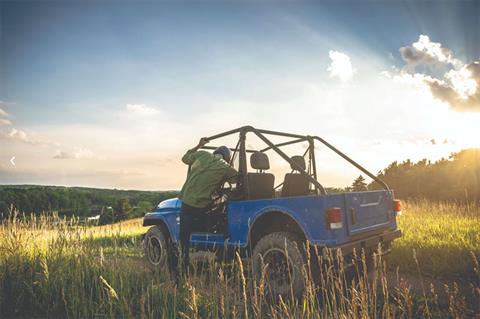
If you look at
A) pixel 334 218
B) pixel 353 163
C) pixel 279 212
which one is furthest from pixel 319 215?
pixel 353 163

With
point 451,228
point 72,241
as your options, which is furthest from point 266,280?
point 451,228

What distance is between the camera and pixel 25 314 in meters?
3.79

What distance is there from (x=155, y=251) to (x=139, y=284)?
1.92m

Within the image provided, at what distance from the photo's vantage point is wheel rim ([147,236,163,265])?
605 cm

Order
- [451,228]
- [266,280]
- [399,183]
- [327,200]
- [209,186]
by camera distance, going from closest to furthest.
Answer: [327,200]
[266,280]
[209,186]
[451,228]
[399,183]

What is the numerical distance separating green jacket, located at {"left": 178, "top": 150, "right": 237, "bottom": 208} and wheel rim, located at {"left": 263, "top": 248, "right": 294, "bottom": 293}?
1.31m

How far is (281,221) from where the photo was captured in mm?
4531

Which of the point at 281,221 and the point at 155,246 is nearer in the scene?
the point at 281,221

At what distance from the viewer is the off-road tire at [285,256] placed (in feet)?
12.7

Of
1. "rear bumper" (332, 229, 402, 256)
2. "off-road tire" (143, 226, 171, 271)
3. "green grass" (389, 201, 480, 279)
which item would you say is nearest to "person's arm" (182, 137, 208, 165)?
"off-road tire" (143, 226, 171, 271)

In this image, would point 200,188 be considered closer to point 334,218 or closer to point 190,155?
point 190,155

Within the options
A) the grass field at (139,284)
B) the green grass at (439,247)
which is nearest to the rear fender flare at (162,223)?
the grass field at (139,284)

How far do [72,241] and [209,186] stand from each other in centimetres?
197

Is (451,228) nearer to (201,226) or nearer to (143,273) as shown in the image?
(201,226)
